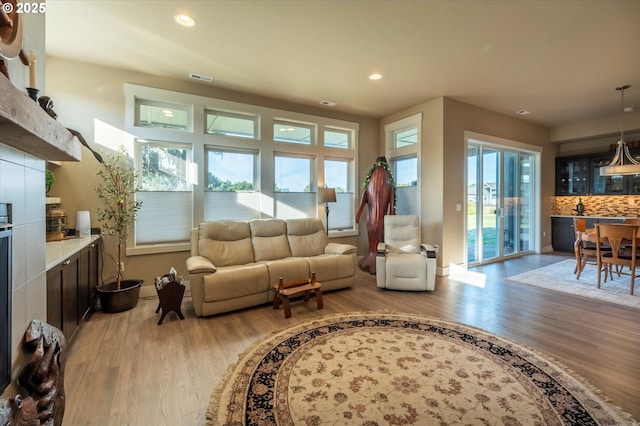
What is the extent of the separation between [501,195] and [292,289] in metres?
4.86

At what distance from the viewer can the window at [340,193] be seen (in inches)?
205

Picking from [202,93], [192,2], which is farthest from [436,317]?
[202,93]

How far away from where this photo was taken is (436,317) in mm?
2852

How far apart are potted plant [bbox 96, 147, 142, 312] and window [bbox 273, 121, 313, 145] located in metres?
2.22

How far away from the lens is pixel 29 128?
116 centimetres

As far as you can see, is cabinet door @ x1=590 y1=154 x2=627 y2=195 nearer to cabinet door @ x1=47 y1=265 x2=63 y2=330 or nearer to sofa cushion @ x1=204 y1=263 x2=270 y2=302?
sofa cushion @ x1=204 y1=263 x2=270 y2=302

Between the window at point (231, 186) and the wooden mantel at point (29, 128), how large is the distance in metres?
2.37

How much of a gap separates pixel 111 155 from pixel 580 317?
564cm

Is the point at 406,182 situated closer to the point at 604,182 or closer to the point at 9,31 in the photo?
the point at 604,182

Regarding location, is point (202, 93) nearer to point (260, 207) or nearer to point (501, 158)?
point (260, 207)

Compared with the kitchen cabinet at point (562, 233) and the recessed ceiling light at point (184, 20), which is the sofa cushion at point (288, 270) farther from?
the kitchen cabinet at point (562, 233)

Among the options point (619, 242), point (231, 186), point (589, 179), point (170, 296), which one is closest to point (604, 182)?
point (589, 179)

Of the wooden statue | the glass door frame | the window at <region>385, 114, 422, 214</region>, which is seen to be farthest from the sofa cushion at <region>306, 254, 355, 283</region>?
the glass door frame

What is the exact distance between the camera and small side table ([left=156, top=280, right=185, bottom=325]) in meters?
2.80
